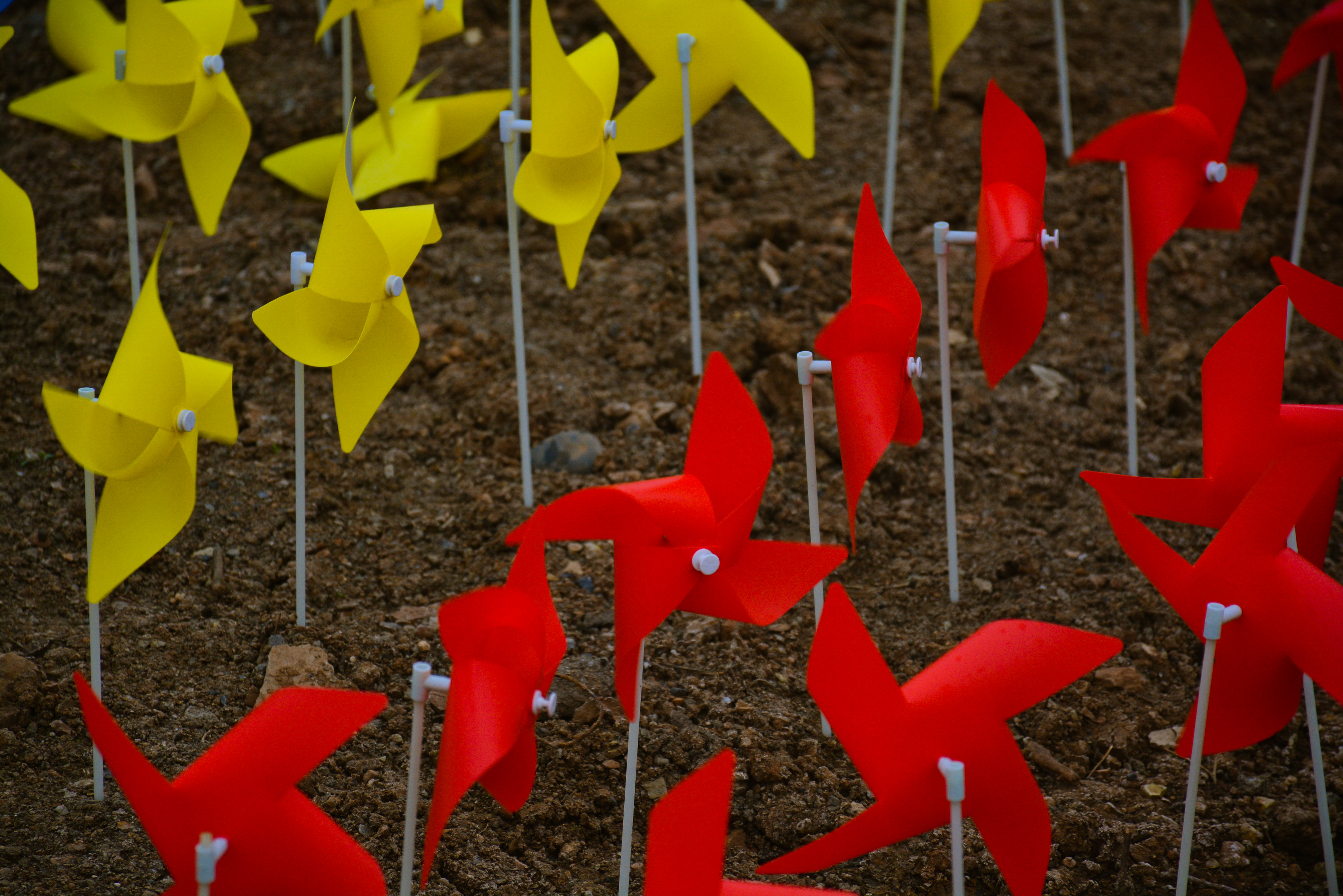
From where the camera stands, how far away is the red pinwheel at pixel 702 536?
151cm

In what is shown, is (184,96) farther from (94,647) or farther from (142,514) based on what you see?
(94,647)

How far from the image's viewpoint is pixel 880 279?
5.73 feet

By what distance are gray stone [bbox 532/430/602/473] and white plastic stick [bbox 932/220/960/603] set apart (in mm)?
694

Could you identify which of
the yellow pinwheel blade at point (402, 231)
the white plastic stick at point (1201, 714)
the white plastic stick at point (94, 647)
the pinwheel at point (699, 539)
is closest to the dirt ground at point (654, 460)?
the white plastic stick at point (94, 647)

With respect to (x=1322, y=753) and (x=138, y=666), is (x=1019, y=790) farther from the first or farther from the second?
(x=138, y=666)

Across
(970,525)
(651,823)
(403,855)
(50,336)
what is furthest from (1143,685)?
(50,336)

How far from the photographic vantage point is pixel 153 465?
1.65 m

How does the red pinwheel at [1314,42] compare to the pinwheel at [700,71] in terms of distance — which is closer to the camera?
the pinwheel at [700,71]

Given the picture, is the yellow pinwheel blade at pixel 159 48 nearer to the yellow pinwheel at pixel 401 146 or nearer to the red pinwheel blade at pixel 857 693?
the yellow pinwheel at pixel 401 146

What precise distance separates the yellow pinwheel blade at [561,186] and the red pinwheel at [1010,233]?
0.66m

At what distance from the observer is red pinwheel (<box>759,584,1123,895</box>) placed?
1.38 meters

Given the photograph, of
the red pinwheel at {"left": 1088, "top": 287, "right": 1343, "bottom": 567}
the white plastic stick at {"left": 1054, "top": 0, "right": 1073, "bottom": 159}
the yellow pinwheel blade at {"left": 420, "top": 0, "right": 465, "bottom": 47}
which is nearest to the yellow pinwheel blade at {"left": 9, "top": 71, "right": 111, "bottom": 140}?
the yellow pinwheel blade at {"left": 420, "top": 0, "right": 465, "bottom": 47}

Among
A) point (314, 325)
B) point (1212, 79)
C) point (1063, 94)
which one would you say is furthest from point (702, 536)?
point (1063, 94)

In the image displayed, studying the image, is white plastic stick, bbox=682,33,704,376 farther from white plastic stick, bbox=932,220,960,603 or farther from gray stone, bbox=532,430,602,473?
white plastic stick, bbox=932,220,960,603
